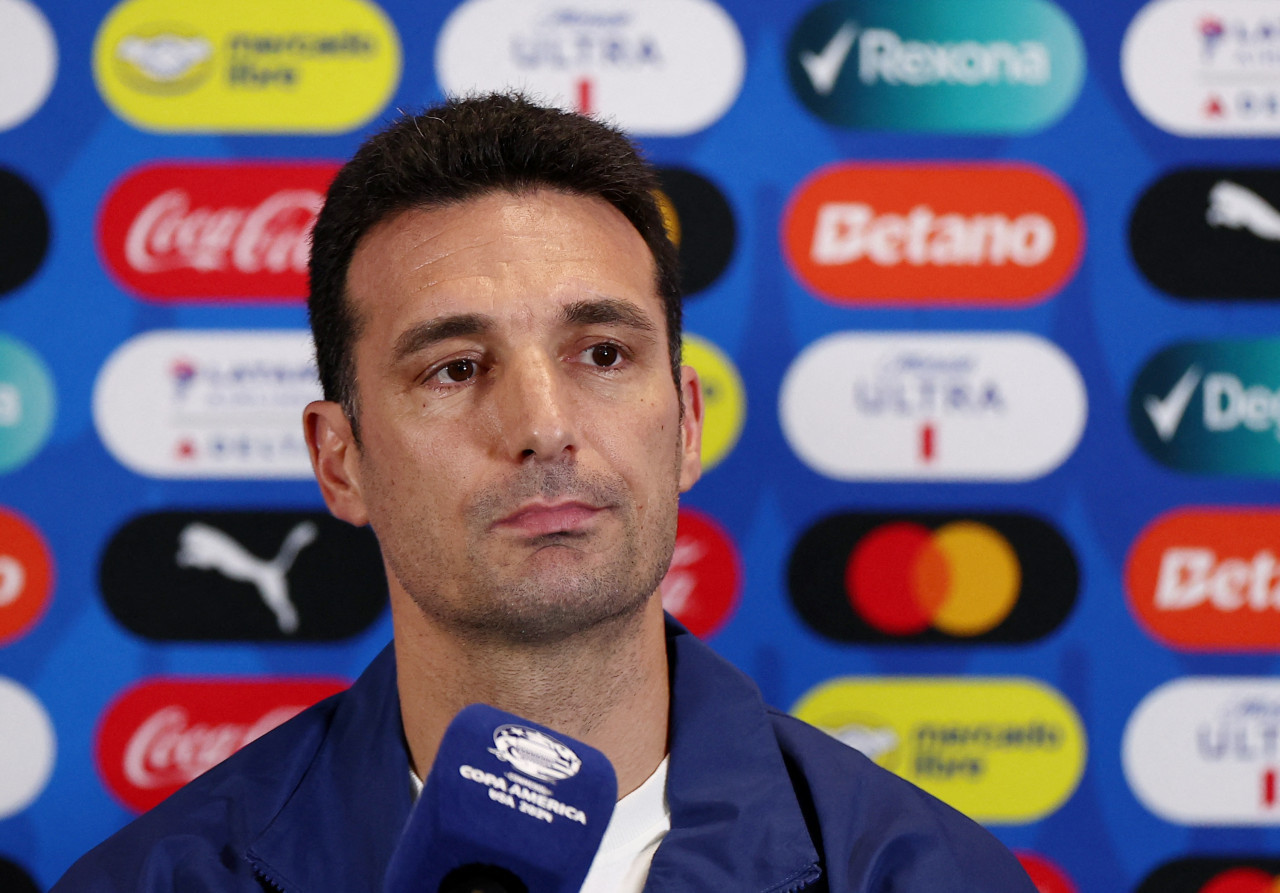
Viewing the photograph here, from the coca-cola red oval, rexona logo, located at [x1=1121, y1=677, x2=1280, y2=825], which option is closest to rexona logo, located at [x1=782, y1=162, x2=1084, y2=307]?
rexona logo, located at [x1=1121, y1=677, x2=1280, y2=825]

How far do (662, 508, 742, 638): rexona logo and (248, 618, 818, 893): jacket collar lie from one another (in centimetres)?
47

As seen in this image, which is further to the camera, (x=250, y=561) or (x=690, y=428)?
(x=250, y=561)

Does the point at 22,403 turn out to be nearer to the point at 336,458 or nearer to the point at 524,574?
the point at 336,458

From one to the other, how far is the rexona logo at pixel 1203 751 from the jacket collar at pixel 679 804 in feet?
2.65

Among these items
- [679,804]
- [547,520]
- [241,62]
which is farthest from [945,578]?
[241,62]

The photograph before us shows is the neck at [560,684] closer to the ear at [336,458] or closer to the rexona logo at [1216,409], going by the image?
the ear at [336,458]

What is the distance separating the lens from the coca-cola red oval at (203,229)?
65.8 inches

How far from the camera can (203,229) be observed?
5.48 ft

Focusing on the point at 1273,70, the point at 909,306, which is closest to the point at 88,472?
the point at 909,306

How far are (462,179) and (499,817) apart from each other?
0.70 m

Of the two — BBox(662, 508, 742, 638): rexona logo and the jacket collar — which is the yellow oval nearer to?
BBox(662, 508, 742, 638): rexona logo

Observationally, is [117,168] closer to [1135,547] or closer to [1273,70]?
[1135,547]

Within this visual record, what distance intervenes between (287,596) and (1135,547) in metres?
1.28

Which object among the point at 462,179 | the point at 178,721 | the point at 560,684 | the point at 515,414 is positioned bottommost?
the point at 178,721
